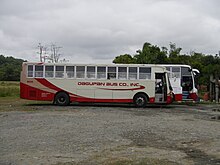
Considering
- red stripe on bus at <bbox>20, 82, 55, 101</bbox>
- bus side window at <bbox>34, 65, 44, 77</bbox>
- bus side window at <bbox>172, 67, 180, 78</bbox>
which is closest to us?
red stripe on bus at <bbox>20, 82, 55, 101</bbox>

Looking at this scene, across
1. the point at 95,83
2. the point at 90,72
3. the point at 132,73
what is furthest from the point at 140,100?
the point at 90,72

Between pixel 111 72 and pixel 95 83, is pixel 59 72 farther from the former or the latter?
pixel 111 72

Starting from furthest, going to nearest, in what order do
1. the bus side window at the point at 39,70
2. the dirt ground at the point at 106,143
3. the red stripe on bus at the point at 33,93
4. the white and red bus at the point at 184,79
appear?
1. the white and red bus at the point at 184,79
2. the bus side window at the point at 39,70
3. the red stripe on bus at the point at 33,93
4. the dirt ground at the point at 106,143

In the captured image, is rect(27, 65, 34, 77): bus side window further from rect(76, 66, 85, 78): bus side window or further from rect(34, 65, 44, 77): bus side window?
rect(76, 66, 85, 78): bus side window

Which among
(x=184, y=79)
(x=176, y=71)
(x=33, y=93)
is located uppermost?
(x=176, y=71)

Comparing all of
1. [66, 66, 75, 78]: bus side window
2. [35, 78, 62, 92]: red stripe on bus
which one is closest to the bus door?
[66, 66, 75, 78]: bus side window

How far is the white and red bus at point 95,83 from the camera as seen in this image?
79.0ft

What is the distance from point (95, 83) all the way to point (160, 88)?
14.4 feet

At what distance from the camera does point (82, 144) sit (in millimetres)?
9938

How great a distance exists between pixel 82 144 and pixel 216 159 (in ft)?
11.8

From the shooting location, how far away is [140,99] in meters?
24.1

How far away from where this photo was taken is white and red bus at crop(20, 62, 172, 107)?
24.1 meters

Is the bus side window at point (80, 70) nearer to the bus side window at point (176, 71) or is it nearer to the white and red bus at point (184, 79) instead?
the white and red bus at point (184, 79)

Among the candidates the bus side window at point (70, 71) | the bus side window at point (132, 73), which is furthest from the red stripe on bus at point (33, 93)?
the bus side window at point (132, 73)
